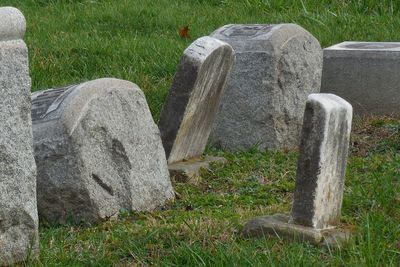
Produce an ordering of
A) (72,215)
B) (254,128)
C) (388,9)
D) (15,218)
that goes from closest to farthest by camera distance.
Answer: (15,218) → (72,215) → (254,128) → (388,9)

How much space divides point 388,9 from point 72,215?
5.53m

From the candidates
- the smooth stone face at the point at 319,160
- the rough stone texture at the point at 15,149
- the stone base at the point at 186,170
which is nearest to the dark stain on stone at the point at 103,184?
the rough stone texture at the point at 15,149

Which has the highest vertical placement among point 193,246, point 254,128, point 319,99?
point 319,99

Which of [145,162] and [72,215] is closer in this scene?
[72,215]

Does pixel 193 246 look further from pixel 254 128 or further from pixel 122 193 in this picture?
pixel 254 128

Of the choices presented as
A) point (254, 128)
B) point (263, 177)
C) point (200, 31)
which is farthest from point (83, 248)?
point (200, 31)

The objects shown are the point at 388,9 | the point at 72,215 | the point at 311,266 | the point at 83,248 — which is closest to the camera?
the point at 311,266

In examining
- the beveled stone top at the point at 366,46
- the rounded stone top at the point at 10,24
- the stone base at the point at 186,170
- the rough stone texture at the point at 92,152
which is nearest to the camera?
the rounded stone top at the point at 10,24

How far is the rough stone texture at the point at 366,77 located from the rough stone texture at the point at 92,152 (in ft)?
9.38

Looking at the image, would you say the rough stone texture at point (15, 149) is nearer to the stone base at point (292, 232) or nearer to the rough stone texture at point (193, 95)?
the stone base at point (292, 232)

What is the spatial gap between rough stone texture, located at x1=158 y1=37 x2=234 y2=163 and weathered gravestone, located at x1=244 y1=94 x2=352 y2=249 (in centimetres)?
149

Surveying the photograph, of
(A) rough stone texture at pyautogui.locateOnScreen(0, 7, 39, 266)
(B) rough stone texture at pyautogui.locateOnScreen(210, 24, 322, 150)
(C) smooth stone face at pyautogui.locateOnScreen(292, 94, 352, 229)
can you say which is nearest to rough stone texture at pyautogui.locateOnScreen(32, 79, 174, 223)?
(A) rough stone texture at pyautogui.locateOnScreen(0, 7, 39, 266)

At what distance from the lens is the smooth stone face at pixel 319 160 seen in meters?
4.50

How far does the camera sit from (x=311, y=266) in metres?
4.02
